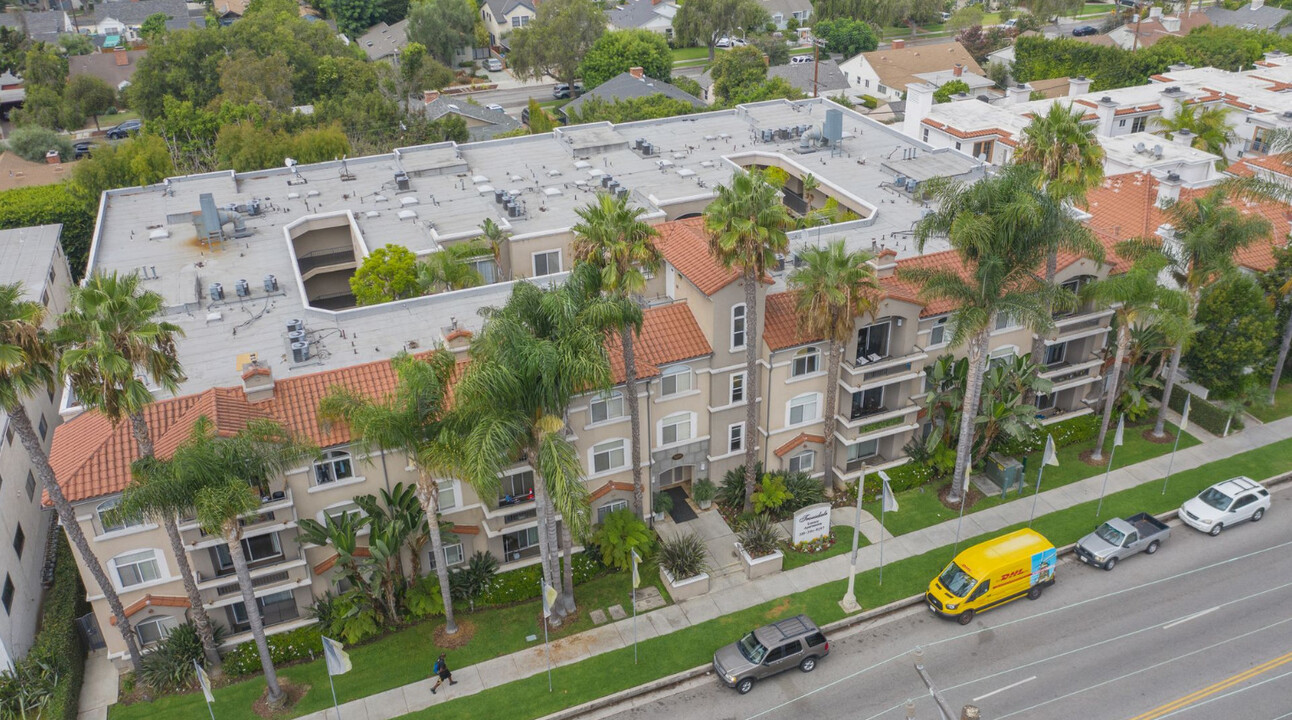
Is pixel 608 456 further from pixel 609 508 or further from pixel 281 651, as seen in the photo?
pixel 281 651

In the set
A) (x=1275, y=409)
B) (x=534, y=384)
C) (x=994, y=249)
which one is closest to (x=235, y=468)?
(x=534, y=384)

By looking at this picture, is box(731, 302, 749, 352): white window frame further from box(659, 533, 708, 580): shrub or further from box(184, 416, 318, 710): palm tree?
box(184, 416, 318, 710): palm tree

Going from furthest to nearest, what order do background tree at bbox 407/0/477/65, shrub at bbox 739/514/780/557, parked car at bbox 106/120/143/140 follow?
background tree at bbox 407/0/477/65 → parked car at bbox 106/120/143/140 → shrub at bbox 739/514/780/557

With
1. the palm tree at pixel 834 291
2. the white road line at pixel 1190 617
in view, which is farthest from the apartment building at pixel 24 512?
the white road line at pixel 1190 617

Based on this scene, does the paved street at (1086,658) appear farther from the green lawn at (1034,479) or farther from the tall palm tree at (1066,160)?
the tall palm tree at (1066,160)

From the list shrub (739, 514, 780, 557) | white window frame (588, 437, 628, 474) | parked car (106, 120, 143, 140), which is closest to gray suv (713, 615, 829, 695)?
shrub (739, 514, 780, 557)

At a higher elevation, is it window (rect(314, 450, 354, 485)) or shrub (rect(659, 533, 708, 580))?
window (rect(314, 450, 354, 485))

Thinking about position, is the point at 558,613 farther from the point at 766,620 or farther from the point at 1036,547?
the point at 1036,547

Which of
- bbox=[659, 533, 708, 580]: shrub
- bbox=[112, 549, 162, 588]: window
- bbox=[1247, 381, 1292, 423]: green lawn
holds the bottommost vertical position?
bbox=[1247, 381, 1292, 423]: green lawn
